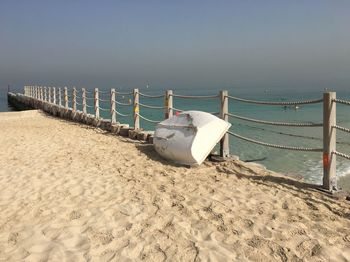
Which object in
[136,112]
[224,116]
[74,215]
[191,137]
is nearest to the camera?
[74,215]

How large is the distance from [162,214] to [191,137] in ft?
8.08

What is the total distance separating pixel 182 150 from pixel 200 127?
516mm

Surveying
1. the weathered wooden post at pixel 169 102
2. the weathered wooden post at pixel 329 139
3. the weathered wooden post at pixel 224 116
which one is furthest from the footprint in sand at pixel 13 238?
the weathered wooden post at pixel 169 102

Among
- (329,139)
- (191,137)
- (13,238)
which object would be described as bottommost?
(13,238)

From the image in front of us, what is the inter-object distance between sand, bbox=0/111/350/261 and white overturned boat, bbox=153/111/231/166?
0.78 ft

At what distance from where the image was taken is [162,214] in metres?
4.74

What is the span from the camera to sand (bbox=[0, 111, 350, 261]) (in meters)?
3.81

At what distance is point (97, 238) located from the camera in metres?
4.10

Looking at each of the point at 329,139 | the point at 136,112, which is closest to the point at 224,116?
the point at 329,139

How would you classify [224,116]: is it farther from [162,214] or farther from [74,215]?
[74,215]

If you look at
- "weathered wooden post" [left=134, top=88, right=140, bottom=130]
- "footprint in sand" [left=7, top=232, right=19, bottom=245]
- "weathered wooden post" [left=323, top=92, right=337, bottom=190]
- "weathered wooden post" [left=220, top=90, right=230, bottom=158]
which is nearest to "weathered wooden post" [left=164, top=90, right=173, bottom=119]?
"weathered wooden post" [left=134, top=88, right=140, bottom=130]

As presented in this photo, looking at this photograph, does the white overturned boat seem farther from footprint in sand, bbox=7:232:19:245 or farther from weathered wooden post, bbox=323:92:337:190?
footprint in sand, bbox=7:232:19:245

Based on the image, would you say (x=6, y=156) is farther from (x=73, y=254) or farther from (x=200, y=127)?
(x=73, y=254)

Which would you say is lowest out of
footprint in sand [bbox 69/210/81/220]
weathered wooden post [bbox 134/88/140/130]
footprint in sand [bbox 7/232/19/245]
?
footprint in sand [bbox 7/232/19/245]
